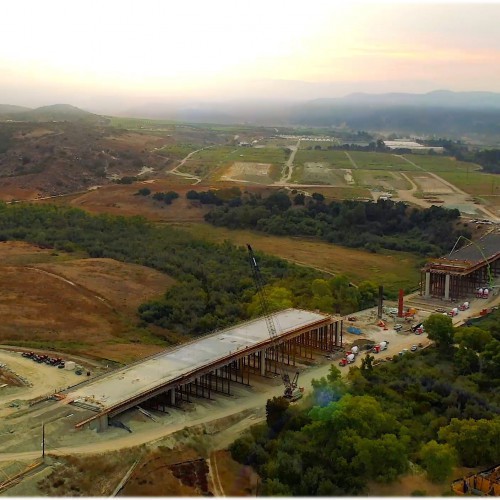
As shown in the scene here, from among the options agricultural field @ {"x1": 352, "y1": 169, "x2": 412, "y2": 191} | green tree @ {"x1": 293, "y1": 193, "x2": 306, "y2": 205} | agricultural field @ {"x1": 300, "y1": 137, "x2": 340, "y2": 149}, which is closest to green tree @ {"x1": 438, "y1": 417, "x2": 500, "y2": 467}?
green tree @ {"x1": 293, "y1": 193, "x2": 306, "y2": 205}

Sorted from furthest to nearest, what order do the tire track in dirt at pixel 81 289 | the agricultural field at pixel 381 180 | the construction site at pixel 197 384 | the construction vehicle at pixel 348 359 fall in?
the agricultural field at pixel 381 180 → the tire track in dirt at pixel 81 289 → the construction vehicle at pixel 348 359 → the construction site at pixel 197 384

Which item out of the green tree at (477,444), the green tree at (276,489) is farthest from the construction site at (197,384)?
the green tree at (477,444)

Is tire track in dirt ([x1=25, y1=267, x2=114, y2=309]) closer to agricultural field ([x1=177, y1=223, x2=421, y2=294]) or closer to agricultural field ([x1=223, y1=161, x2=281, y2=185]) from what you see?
agricultural field ([x1=177, y1=223, x2=421, y2=294])

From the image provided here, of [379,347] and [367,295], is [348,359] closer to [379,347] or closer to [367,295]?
[379,347]

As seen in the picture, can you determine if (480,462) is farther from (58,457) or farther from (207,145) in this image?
(207,145)

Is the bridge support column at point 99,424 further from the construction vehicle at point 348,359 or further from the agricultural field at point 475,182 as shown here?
the agricultural field at point 475,182

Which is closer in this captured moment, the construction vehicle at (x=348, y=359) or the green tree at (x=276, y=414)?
the green tree at (x=276, y=414)

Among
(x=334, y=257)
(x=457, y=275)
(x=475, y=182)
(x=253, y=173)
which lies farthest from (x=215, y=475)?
(x=475, y=182)
